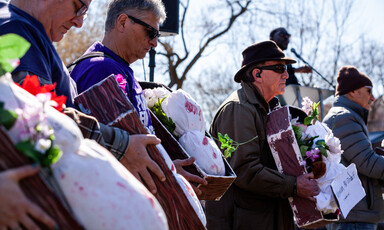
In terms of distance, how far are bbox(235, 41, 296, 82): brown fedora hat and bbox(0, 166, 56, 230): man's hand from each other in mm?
3081

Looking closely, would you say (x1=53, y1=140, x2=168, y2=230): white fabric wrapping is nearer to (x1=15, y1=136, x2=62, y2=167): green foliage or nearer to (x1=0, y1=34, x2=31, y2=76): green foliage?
(x1=15, y1=136, x2=62, y2=167): green foliage


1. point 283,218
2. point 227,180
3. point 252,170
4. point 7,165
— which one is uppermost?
point 7,165

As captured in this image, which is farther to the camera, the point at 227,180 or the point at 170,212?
the point at 227,180

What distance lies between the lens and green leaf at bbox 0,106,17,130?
47.5 inches

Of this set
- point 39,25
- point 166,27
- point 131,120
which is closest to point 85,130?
point 131,120

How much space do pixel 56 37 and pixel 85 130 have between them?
2.14ft

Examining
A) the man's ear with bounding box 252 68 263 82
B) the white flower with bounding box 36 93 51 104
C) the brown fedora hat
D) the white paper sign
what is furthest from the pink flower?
the white flower with bounding box 36 93 51 104

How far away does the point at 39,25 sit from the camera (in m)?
2.05

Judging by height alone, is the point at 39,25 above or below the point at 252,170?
above

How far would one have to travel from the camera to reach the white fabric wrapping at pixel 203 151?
7.94 ft

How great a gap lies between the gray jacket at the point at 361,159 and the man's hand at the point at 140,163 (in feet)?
9.31

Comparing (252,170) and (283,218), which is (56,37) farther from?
(283,218)

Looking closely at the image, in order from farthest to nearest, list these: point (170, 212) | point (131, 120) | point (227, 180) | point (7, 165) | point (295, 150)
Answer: point (295, 150)
point (227, 180)
point (131, 120)
point (170, 212)
point (7, 165)

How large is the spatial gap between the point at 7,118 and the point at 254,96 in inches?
112
